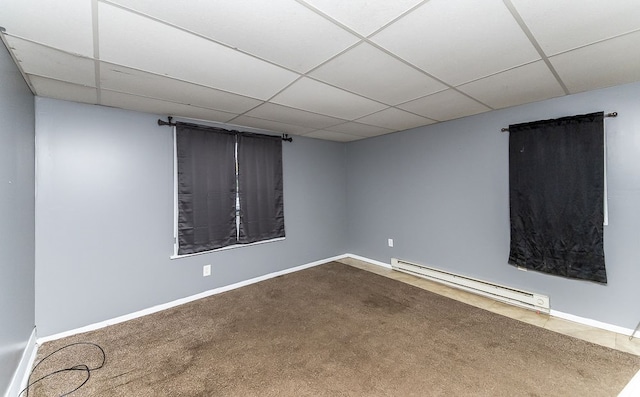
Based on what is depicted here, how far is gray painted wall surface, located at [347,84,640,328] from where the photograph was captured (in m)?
2.24

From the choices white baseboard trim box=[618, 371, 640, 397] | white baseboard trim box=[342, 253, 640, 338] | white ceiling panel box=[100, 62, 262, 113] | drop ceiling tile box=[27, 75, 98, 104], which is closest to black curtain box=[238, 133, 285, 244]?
white ceiling panel box=[100, 62, 262, 113]

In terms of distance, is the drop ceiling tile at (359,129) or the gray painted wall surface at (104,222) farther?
the drop ceiling tile at (359,129)

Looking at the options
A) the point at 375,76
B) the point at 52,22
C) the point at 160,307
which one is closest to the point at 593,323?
the point at 375,76

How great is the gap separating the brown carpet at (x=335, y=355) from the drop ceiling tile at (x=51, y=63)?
7.15 ft

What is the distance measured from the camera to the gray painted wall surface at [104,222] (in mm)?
2266

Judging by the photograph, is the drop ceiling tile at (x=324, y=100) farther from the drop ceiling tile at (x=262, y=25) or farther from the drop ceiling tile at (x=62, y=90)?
the drop ceiling tile at (x=62, y=90)

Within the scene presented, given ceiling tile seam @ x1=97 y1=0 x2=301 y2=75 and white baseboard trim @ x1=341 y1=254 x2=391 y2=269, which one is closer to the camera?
ceiling tile seam @ x1=97 y1=0 x2=301 y2=75

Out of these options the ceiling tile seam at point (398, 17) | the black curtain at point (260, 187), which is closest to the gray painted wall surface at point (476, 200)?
the black curtain at point (260, 187)

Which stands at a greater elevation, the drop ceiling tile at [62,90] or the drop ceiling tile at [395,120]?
the drop ceiling tile at [395,120]

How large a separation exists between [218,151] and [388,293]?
281 centimetres

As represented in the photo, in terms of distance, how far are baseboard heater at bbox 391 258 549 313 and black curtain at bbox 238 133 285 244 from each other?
6.62ft

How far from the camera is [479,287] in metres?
3.07

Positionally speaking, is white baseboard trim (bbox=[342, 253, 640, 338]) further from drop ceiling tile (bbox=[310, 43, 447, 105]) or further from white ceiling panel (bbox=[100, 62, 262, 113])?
white ceiling panel (bbox=[100, 62, 262, 113])

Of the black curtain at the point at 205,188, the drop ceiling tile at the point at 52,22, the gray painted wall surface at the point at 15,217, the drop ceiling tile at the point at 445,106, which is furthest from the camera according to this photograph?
the black curtain at the point at 205,188
